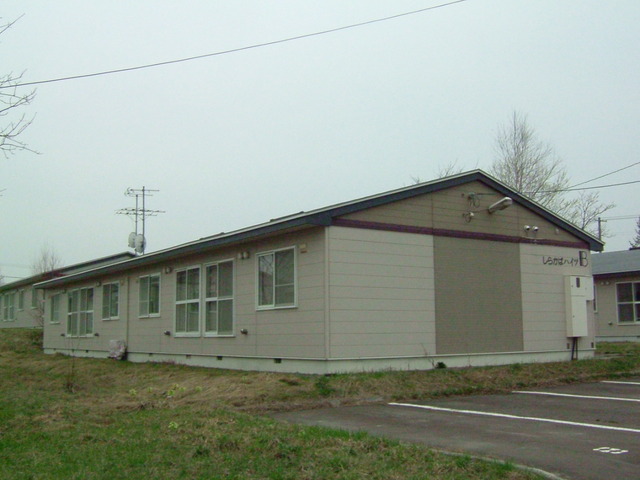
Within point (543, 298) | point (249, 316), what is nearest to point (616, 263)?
point (543, 298)

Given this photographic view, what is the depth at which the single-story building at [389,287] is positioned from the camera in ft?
45.2

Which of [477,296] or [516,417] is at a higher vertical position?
[477,296]

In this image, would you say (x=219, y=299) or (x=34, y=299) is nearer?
(x=219, y=299)

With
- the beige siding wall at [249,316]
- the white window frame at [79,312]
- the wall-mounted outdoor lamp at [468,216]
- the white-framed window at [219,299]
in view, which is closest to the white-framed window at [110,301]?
the beige siding wall at [249,316]

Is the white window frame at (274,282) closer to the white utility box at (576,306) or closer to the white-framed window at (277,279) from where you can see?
the white-framed window at (277,279)

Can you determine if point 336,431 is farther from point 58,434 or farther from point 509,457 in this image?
point 58,434

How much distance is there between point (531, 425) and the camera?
29.9ft

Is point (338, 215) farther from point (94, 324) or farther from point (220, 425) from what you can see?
point (94, 324)

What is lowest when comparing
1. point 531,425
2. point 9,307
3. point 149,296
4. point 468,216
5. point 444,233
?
point 531,425

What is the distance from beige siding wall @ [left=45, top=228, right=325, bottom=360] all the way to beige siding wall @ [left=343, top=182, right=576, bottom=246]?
1.33 meters

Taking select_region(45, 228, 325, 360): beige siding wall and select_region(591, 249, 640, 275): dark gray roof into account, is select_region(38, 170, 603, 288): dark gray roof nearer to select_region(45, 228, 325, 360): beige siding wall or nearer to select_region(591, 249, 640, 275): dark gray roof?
select_region(45, 228, 325, 360): beige siding wall

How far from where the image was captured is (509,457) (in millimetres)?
7105

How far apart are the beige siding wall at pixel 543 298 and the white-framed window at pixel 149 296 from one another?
9.74m

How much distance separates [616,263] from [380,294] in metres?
16.6
